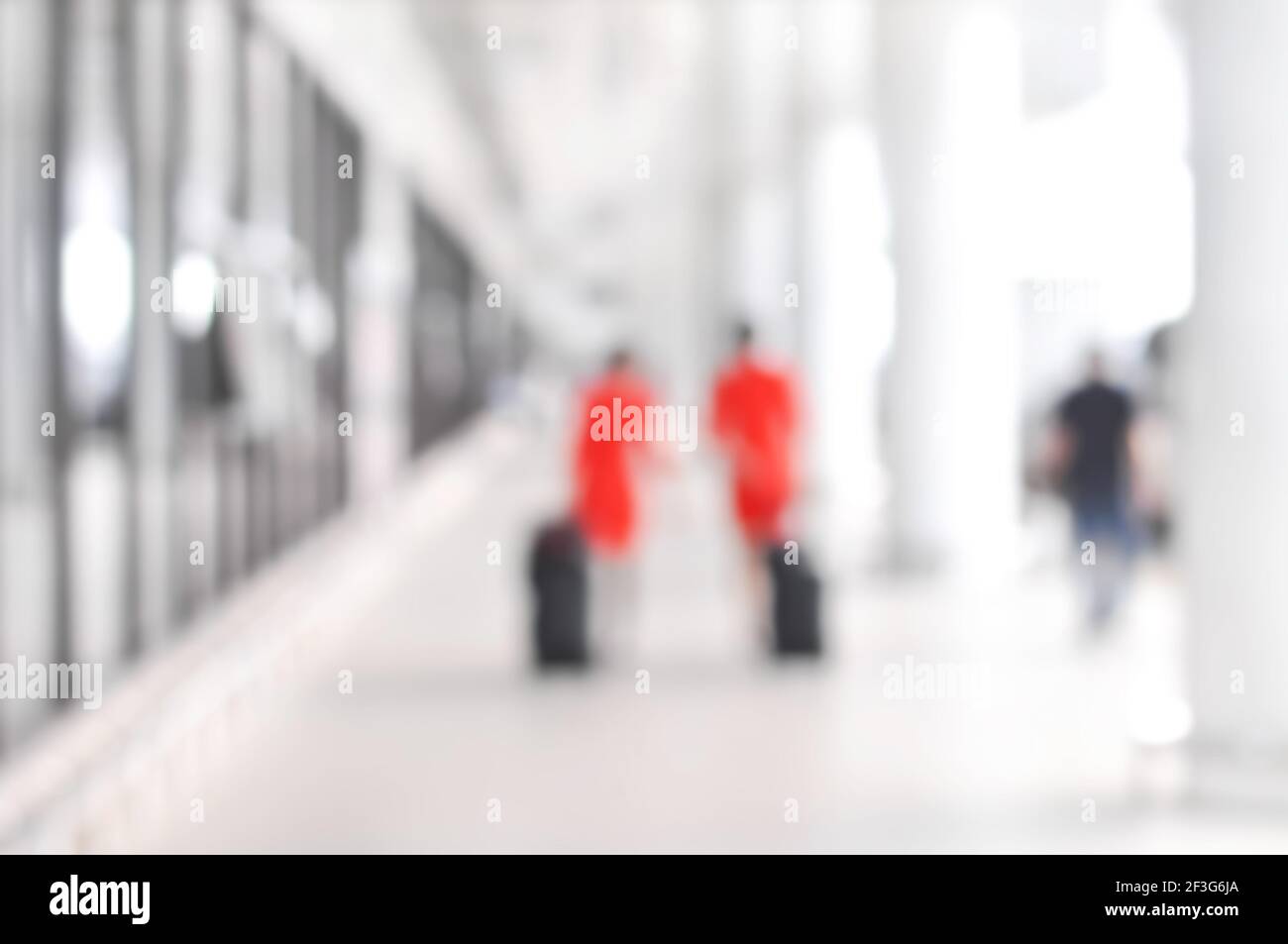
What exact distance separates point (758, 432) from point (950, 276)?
18.2ft

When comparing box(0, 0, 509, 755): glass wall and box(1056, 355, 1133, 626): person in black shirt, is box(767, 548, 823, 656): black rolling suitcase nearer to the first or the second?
box(1056, 355, 1133, 626): person in black shirt

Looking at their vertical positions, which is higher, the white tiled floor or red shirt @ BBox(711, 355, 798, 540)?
red shirt @ BBox(711, 355, 798, 540)

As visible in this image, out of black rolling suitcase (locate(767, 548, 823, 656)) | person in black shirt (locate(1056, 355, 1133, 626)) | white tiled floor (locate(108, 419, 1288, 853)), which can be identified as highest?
person in black shirt (locate(1056, 355, 1133, 626))

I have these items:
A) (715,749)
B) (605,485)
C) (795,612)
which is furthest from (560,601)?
(715,749)

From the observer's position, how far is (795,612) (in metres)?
10.5

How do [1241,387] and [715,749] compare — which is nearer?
[1241,387]

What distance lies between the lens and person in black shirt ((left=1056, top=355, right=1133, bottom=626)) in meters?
11.7

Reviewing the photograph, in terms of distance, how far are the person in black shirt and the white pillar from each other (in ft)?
11.9

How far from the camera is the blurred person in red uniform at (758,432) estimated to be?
10453 millimetres

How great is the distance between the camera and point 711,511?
2433 cm

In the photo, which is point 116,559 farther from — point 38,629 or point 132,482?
point 38,629

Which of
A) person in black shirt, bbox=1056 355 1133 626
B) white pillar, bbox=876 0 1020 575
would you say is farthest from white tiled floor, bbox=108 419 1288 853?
white pillar, bbox=876 0 1020 575

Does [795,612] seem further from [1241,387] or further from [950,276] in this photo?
[950,276]
